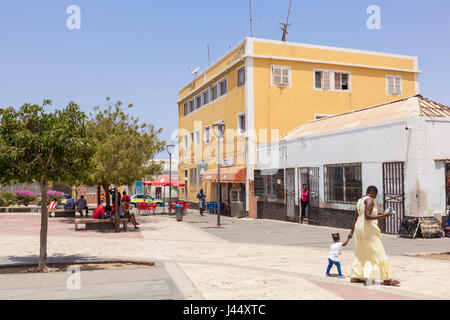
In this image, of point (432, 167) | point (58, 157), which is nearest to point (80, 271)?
point (58, 157)

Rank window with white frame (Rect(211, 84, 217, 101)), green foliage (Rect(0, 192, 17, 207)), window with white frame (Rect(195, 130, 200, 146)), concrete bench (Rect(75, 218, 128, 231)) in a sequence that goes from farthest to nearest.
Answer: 1. window with white frame (Rect(195, 130, 200, 146))
2. window with white frame (Rect(211, 84, 217, 101))
3. green foliage (Rect(0, 192, 17, 207))
4. concrete bench (Rect(75, 218, 128, 231))

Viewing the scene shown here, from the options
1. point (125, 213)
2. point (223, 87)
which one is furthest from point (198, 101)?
point (125, 213)

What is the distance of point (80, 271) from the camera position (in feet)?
29.9

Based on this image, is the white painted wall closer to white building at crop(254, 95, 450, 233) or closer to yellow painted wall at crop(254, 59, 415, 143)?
white building at crop(254, 95, 450, 233)

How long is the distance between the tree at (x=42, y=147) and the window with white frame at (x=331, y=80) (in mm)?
21534

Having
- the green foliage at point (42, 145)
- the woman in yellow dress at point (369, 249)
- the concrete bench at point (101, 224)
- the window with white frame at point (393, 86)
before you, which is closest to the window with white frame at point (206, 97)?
the window with white frame at point (393, 86)

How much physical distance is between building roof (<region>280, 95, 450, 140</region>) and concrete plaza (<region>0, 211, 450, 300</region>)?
466cm

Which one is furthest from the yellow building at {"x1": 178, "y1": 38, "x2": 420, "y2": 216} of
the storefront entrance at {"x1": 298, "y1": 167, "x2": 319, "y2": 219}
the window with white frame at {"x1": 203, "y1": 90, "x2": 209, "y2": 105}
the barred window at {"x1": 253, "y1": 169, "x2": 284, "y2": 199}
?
the storefront entrance at {"x1": 298, "y1": 167, "x2": 319, "y2": 219}

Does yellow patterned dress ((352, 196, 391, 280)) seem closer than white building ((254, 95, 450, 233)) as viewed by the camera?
Yes

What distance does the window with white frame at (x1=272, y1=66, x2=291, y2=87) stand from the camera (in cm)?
2761

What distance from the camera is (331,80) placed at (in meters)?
29.1

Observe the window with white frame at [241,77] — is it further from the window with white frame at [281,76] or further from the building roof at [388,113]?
the building roof at [388,113]

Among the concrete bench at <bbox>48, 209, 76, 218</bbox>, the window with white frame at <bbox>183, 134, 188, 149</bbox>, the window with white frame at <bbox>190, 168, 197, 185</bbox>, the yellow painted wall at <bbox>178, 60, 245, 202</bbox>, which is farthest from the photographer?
the window with white frame at <bbox>183, 134, 188, 149</bbox>
